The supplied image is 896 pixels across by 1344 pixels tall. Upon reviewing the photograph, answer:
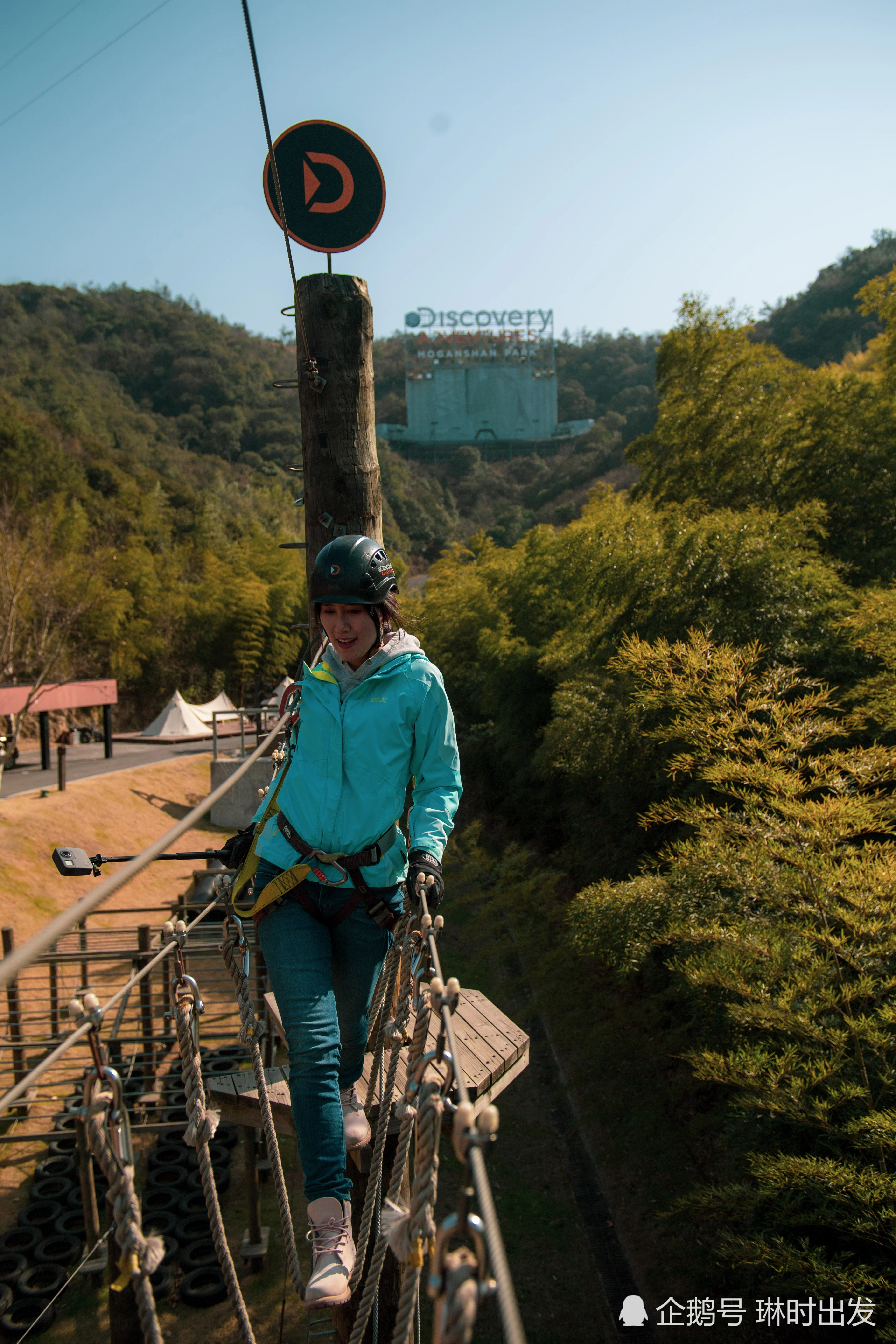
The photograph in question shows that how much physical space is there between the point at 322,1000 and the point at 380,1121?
25 centimetres

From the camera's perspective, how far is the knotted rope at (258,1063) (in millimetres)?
1643

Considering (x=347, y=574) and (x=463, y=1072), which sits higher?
(x=347, y=574)

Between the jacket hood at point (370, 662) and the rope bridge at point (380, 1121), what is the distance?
30 cm

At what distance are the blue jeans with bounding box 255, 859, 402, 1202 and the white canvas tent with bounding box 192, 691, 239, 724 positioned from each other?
18.4m

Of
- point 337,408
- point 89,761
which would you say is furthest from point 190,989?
point 89,761

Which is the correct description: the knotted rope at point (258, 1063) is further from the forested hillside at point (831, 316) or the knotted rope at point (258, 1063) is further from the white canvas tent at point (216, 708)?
the forested hillside at point (831, 316)

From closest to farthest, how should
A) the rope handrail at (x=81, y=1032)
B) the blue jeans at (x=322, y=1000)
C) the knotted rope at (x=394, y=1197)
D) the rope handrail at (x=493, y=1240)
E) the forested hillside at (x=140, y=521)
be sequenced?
the rope handrail at (x=493, y=1240), the rope handrail at (x=81, y=1032), the knotted rope at (x=394, y=1197), the blue jeans at (x=322, y=1000), the forested hillside at (x=140, y=521)

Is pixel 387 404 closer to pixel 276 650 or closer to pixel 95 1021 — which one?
pixel 276 650

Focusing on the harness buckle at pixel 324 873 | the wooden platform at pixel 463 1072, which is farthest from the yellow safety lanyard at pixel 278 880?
the wooden platform at pixel 463 1072

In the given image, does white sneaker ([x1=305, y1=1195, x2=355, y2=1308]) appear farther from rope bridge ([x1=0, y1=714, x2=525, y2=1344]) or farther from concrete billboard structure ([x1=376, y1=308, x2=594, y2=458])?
concrete billboard structure ([x1=376, y1=308, x2=594, y2=458])

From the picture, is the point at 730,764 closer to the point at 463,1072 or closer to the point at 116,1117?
the point at 463,1072

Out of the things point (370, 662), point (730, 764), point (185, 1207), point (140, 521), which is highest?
point (140, 521)

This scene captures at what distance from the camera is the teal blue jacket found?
180cm

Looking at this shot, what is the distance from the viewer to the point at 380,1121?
1.57m
